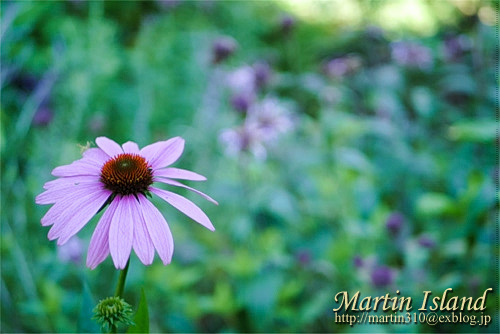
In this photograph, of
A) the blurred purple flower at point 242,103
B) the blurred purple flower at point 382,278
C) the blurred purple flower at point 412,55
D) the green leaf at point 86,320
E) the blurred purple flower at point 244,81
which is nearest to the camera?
the green leaf at point 86,320

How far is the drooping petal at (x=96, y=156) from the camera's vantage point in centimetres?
49

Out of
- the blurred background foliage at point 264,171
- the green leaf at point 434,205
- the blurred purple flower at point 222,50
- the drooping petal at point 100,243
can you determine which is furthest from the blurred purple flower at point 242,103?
the drooping petal at point 100,243

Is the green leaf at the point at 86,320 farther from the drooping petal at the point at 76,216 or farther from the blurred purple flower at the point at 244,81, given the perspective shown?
the blurred purple flower at the point at 244,81

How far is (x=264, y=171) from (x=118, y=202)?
115 cm

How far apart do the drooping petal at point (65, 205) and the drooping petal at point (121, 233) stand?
3cm

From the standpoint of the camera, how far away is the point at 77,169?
459 mm

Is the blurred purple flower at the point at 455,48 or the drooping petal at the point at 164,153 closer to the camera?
the drooping petal at the point at 164,153

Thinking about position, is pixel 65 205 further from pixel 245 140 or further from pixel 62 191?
pixel 245 140

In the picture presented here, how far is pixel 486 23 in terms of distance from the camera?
1889 mm

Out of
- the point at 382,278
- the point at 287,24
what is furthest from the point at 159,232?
the point at 287,24

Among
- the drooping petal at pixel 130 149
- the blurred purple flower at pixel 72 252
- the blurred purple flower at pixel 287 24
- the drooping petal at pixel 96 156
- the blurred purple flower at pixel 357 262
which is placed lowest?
the drooping petal at pixel 96 156

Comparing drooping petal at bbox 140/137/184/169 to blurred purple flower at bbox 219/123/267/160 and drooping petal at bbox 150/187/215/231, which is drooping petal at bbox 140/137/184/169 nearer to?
drooping petal at bbox 150/187/215/231

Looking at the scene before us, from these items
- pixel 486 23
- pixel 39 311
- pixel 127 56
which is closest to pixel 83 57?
pixel 127 56

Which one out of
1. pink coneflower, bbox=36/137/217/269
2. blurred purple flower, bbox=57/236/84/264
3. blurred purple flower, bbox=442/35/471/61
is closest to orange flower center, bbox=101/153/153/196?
pink coneflower, bbox=36/137/217/269
